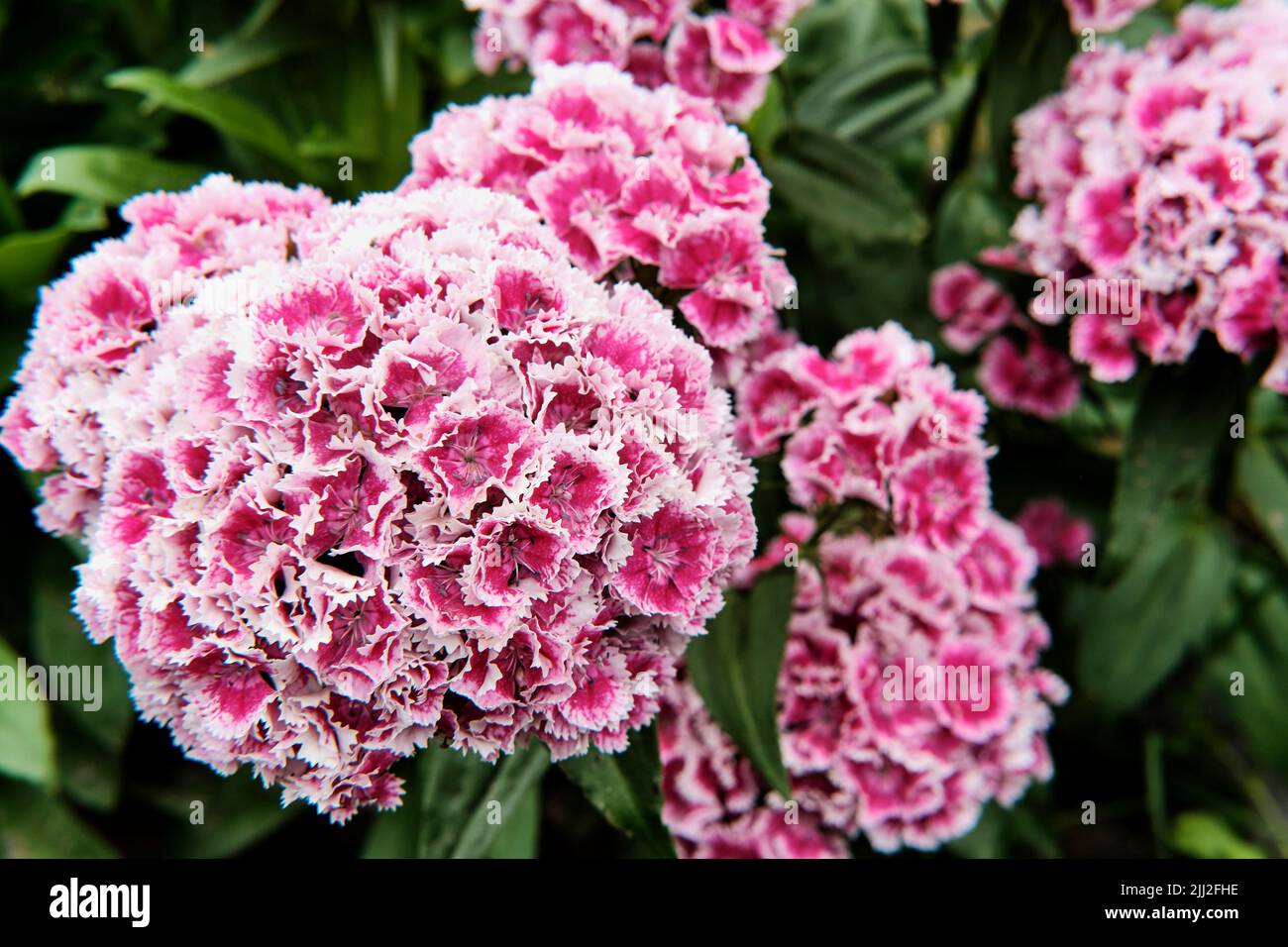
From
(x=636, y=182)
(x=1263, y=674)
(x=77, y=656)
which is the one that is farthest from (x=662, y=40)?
(x=1263, y=674)

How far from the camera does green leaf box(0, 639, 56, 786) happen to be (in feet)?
5.57

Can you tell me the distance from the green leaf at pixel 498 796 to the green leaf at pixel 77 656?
3.00 ft

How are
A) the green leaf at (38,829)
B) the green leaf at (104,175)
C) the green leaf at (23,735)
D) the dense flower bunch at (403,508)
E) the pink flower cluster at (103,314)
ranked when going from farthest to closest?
the green leaf at (38,829) → the green leaf at (104,175) → the green leaf at (23,735) → the pink flower cluster at (103,314) → the dense flower bunch at (403,508)

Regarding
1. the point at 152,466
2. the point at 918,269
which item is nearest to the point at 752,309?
the point at 152,466

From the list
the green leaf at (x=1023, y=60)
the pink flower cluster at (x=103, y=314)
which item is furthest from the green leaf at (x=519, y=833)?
the green leaf at (x=1023, y=60)

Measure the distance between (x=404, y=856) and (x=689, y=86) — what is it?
1.36m

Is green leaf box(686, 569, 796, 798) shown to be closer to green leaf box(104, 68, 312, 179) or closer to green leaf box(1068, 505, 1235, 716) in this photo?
green leaf box(1068, 505, 1235, 716)

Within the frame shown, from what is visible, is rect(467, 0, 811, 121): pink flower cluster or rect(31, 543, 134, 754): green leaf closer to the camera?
rect(467, 0, 811, 121): pink flower cluster

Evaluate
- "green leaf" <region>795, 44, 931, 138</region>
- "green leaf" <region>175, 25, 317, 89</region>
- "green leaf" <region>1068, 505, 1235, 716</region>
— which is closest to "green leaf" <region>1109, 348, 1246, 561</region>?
"green leaf" <region>1068, 505, 1235, 716</region>

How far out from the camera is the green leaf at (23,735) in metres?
1.70

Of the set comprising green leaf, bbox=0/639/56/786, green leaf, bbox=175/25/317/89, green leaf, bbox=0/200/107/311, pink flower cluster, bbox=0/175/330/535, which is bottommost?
green leaf, bbox=0/639/56/786

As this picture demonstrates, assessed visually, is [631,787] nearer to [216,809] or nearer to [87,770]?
[216,809]

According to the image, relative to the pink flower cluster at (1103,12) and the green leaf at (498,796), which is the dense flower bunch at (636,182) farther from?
the pink flower cluster at (1103,12)

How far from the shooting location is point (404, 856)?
5.97 feet
